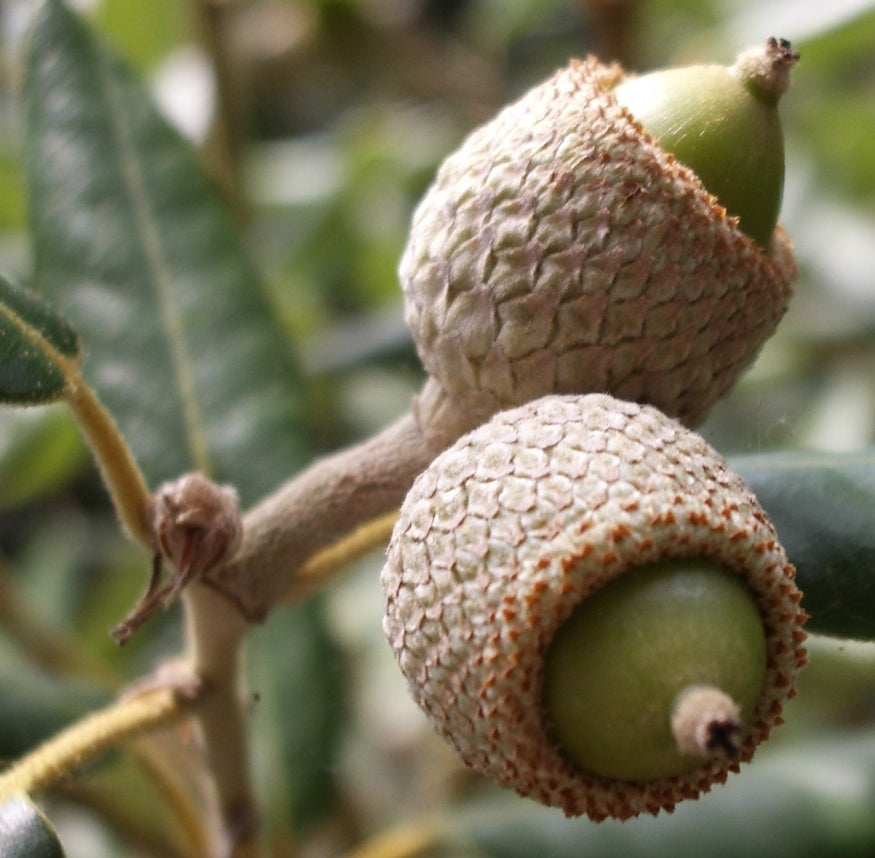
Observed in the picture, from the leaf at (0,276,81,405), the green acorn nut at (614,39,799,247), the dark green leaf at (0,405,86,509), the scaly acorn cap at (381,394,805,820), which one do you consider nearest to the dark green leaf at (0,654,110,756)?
the leaf at (0,276,81,405)

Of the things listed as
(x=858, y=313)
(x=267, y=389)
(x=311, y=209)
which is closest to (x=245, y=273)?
(x=267, y=389)

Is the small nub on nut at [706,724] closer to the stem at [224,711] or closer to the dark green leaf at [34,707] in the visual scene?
the stem at [224,711]

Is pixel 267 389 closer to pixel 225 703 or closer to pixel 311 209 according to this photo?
pixel 225 703

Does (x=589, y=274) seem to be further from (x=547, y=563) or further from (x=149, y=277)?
(x=149, y=277)

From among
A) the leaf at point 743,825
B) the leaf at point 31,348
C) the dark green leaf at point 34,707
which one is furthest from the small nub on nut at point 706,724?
the dark green leaf at point 34,707

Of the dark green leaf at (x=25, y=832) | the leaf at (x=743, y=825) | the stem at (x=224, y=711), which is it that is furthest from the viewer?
the leaf at (x=743, y=825)
